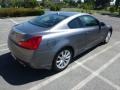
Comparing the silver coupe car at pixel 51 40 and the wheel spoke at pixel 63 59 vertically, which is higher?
the silver coupe car at pixel 51 40

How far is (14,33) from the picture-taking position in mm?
4500

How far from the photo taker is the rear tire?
15.0 feet

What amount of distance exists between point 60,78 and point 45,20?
175 centimetres

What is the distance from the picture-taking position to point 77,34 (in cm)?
509

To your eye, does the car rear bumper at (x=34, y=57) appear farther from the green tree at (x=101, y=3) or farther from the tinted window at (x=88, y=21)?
the green tree at (x=101, y=3)

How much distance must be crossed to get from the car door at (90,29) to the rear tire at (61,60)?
101 cm

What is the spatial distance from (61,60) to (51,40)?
2.65ft

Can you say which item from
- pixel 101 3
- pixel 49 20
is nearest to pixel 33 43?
pixel 49 20

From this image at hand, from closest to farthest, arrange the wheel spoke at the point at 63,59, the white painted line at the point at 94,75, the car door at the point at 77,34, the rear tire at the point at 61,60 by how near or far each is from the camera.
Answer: the white painted line at the point at 94,75, the rear tire at the point at 61,60, the wheel spoke at the point at 63,59, the car door at the point at 77,34

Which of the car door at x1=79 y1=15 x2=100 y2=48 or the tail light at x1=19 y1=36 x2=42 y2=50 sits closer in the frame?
the tail light at x1=19 y1=36 x2=42 y2=50

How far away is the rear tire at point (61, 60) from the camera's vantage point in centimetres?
456

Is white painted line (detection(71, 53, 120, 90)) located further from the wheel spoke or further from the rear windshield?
the rear windshield

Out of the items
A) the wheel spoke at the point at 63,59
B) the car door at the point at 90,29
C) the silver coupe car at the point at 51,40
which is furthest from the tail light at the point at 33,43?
the car door at the point at 90,29

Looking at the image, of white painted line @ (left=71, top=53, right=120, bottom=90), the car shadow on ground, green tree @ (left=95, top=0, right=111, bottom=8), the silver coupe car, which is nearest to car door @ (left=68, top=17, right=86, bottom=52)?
the silver coupe car
